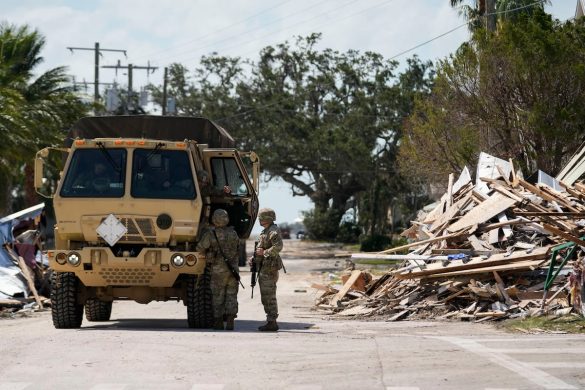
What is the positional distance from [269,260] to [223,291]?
88cm

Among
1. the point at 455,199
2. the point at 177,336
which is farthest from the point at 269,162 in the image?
the point at 177,336

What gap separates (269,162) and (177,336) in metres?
49.5

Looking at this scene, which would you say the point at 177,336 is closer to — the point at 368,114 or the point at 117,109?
the point at 117,109

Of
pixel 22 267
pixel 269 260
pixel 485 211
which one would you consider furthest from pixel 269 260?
pixel 22 267

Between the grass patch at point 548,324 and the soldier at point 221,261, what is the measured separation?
4034mm

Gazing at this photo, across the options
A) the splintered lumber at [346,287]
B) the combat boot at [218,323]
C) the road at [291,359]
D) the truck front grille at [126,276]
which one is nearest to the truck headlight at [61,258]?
the truck front grille at [126,276]

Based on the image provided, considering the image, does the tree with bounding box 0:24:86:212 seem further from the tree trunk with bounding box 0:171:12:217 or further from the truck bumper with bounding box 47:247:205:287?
the truck bumper with bounding box 47:247:205:287

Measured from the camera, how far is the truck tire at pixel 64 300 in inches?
647

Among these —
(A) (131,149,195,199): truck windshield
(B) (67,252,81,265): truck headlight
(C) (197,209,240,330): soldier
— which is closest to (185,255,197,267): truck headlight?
(C) (197,209,240,330): soldier

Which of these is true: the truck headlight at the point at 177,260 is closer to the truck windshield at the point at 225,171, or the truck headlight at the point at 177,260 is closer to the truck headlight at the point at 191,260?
the truck headlight at the point at 191,260

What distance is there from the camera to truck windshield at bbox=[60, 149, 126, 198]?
1627 centimetres

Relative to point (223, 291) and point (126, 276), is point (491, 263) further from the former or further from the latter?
point (126, 276)

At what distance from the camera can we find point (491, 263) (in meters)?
18.9

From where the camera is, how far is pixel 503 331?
53.6 ft
